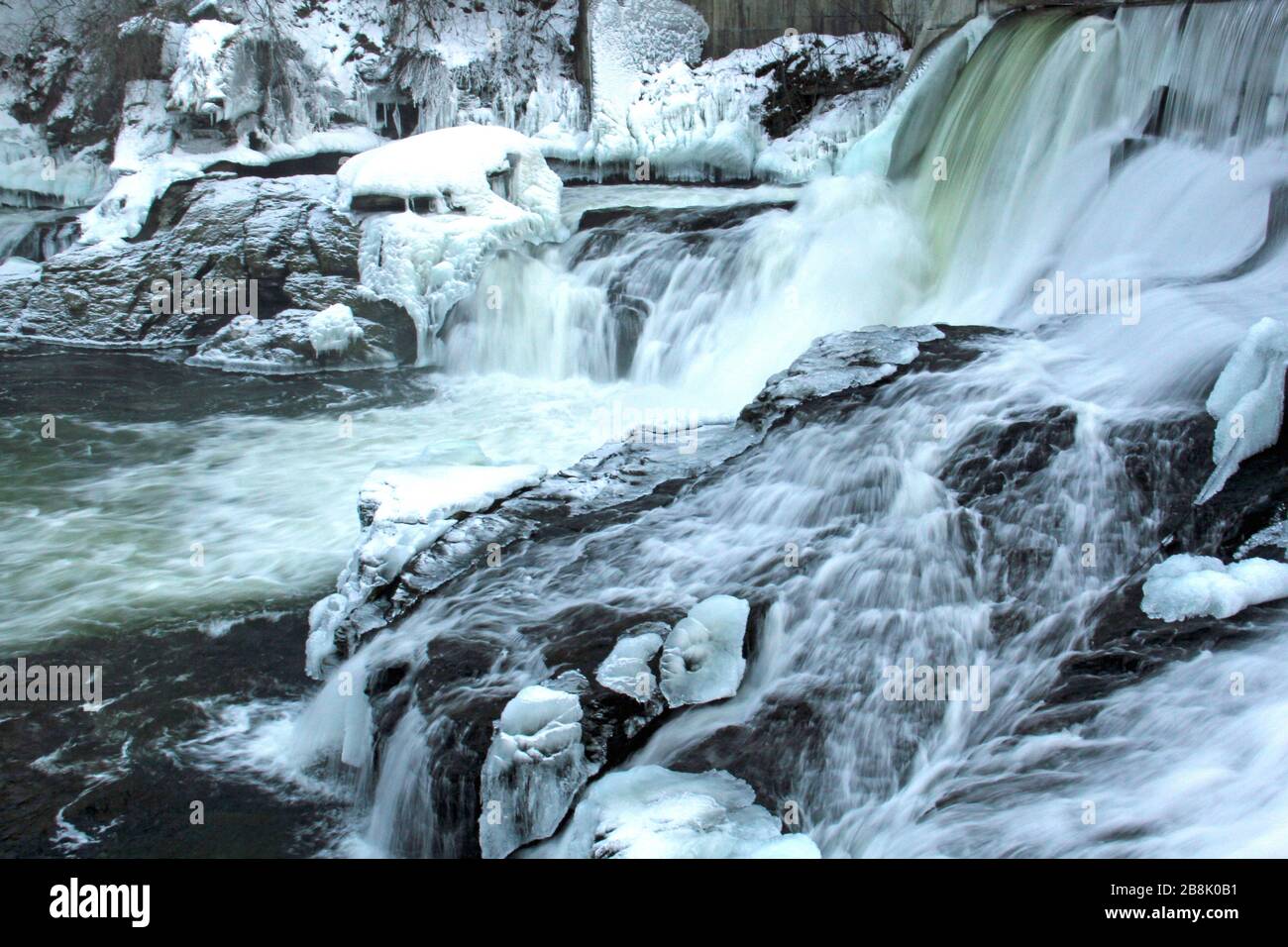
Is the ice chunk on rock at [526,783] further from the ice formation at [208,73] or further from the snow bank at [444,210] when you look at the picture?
the ice formation at [208,73]

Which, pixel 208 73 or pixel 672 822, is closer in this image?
pixel 672 822

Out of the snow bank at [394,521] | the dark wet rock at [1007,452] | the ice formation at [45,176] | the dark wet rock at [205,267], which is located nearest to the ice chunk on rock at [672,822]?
the snow bank at [394,521]

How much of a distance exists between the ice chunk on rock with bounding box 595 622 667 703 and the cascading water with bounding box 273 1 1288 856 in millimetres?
140

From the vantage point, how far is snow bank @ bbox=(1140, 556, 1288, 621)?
11.9ft

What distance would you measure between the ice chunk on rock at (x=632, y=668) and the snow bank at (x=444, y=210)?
225 inches

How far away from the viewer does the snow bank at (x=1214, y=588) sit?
364cm

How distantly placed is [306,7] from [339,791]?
1072cm

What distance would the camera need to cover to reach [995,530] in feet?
13.6

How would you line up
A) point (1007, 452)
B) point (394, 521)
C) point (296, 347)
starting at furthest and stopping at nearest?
point (296, 347) < point (394, 521) < point (1007, 452)

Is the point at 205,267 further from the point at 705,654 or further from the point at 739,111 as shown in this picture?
the point at 705,654

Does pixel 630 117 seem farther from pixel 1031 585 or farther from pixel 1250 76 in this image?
pixel 1031 585

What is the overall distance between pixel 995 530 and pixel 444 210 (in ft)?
21.0

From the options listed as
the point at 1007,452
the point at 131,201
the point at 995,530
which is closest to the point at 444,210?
the point at 131,201

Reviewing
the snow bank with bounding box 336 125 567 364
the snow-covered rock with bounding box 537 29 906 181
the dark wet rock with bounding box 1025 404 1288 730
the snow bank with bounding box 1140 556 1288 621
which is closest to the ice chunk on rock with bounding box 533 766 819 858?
the dark wet rock with bounding box 1025 404 1288 730
